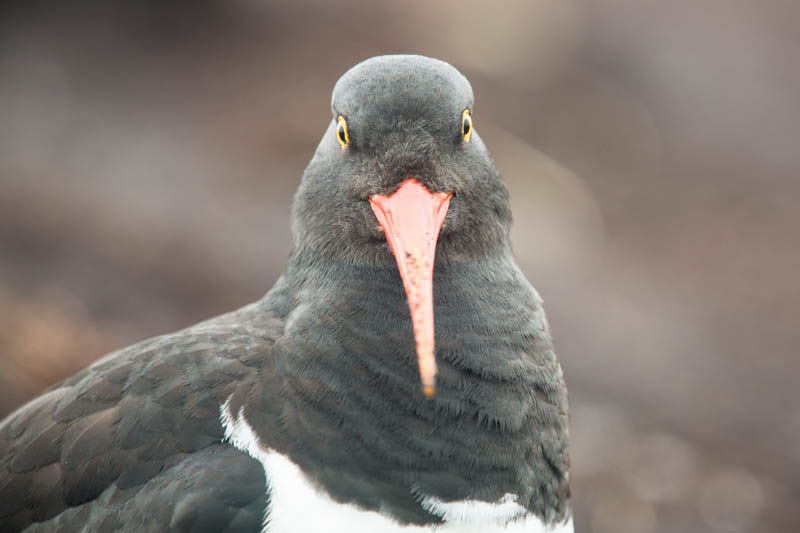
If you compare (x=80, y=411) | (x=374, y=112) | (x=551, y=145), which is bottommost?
(x=80, y=411)

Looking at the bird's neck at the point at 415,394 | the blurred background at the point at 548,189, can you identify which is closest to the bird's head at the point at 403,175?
the bird's neck at the point at 415,394

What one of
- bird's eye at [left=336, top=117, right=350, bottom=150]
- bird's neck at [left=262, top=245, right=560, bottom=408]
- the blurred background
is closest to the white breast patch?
bird's neck at [left=262, top=245, right=560, bottom=408]

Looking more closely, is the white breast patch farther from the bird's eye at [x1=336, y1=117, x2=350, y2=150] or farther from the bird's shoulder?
the bird's eye at [x1=336, y1=117, x2=350, y2=150]

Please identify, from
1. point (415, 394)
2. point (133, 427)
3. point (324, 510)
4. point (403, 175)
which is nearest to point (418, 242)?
point (403, 175)

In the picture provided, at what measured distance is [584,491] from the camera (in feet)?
23.4

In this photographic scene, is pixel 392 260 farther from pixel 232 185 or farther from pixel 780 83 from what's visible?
pixel 780 83

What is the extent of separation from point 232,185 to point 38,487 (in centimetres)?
565

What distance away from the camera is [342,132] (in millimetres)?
3625

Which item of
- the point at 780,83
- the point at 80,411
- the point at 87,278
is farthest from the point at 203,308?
the point at 780,83

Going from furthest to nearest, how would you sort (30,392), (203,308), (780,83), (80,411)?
(780,83) < (203,308) < (30,392) < (80,411)

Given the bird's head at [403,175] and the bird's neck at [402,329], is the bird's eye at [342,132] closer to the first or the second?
the bird's head at [403,175]

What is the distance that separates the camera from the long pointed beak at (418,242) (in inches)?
119

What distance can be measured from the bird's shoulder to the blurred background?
339 cm

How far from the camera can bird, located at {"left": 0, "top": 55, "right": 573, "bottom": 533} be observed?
Answer: 3311 millimetres
